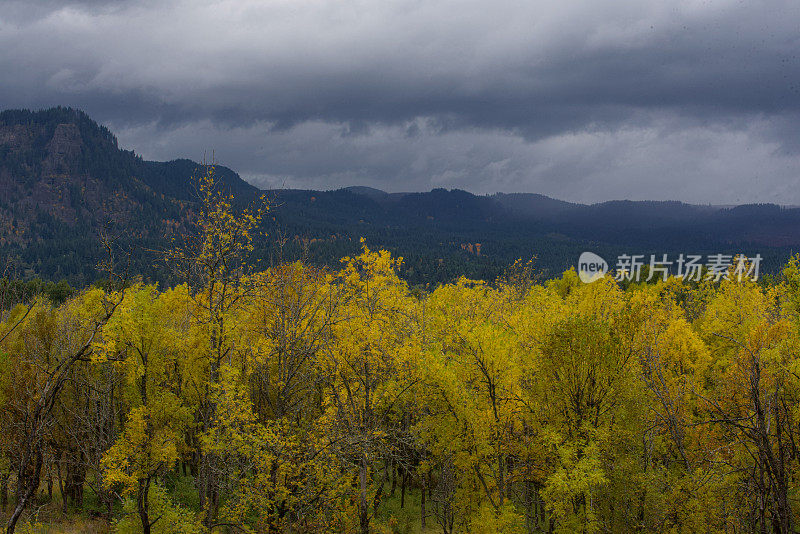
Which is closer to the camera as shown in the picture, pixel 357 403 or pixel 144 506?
pixel 144 506

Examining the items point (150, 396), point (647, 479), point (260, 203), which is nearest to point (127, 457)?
point (150, 396)

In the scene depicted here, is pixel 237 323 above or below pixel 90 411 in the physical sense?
above

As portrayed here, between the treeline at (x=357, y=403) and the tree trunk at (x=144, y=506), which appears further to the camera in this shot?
the tree trunk at (x=144, y=506)

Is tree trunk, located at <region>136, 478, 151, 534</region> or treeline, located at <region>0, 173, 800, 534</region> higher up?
treeline, located at <region>0, 173, 800, 534</region>

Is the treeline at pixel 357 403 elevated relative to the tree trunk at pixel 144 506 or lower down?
elevated

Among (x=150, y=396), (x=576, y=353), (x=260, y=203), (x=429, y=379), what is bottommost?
(x=150, y=396)

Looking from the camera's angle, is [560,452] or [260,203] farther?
[260,203]

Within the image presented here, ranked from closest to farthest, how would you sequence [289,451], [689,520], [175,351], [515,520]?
[689,520] → [289,451] → [515,520] → [175,351]

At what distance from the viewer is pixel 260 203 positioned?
23328 millimetres

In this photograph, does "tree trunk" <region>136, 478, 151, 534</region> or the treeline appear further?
"tree trunk" <region>136, 478, 151, 534</region>

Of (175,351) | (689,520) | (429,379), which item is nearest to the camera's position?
(689,520)

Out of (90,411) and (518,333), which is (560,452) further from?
(90,411)

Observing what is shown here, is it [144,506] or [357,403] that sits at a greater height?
[357,403]

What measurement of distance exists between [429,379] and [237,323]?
10426mm
